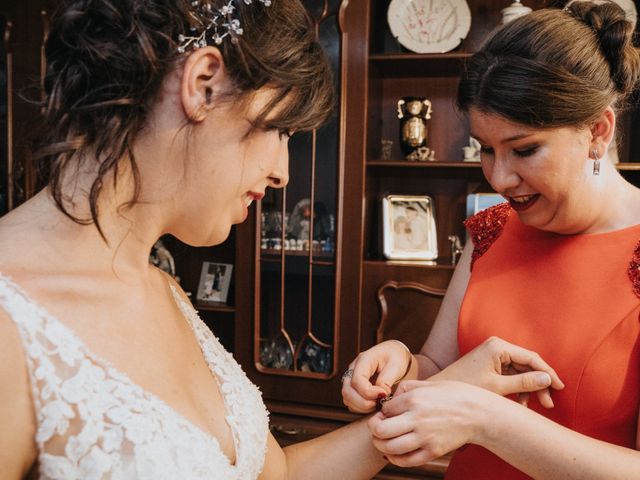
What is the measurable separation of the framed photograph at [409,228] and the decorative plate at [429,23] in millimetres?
617

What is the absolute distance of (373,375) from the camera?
1.30 meters

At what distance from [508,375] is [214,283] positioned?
6.35 feet

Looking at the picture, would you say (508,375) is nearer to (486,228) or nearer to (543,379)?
(543,379)

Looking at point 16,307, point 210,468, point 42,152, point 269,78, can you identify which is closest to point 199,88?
point 269,78

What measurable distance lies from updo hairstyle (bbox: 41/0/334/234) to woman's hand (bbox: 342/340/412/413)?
1.84 ft

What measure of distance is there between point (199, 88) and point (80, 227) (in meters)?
0.25

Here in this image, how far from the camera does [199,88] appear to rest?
846 millimetres

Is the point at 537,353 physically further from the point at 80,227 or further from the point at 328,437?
the point at 80,227

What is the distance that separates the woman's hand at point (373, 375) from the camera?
1.17 metres

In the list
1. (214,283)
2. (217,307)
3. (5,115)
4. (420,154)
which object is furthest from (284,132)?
(5,115)

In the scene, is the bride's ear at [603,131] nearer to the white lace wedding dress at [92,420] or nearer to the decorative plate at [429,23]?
the white lace wedding dress at [92,420]

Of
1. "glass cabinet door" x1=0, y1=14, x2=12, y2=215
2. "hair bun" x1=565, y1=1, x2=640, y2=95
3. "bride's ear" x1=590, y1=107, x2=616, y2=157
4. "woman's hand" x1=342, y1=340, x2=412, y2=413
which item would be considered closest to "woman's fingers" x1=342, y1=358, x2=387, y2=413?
"woman's hand" x1=342, y1=340, x2=412, y2=413

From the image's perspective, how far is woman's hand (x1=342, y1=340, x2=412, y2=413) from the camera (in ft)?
3.83

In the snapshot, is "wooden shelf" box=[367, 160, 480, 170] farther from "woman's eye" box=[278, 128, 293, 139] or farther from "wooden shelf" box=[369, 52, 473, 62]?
"woman's eye" box=[278, 128, 293, 139]
